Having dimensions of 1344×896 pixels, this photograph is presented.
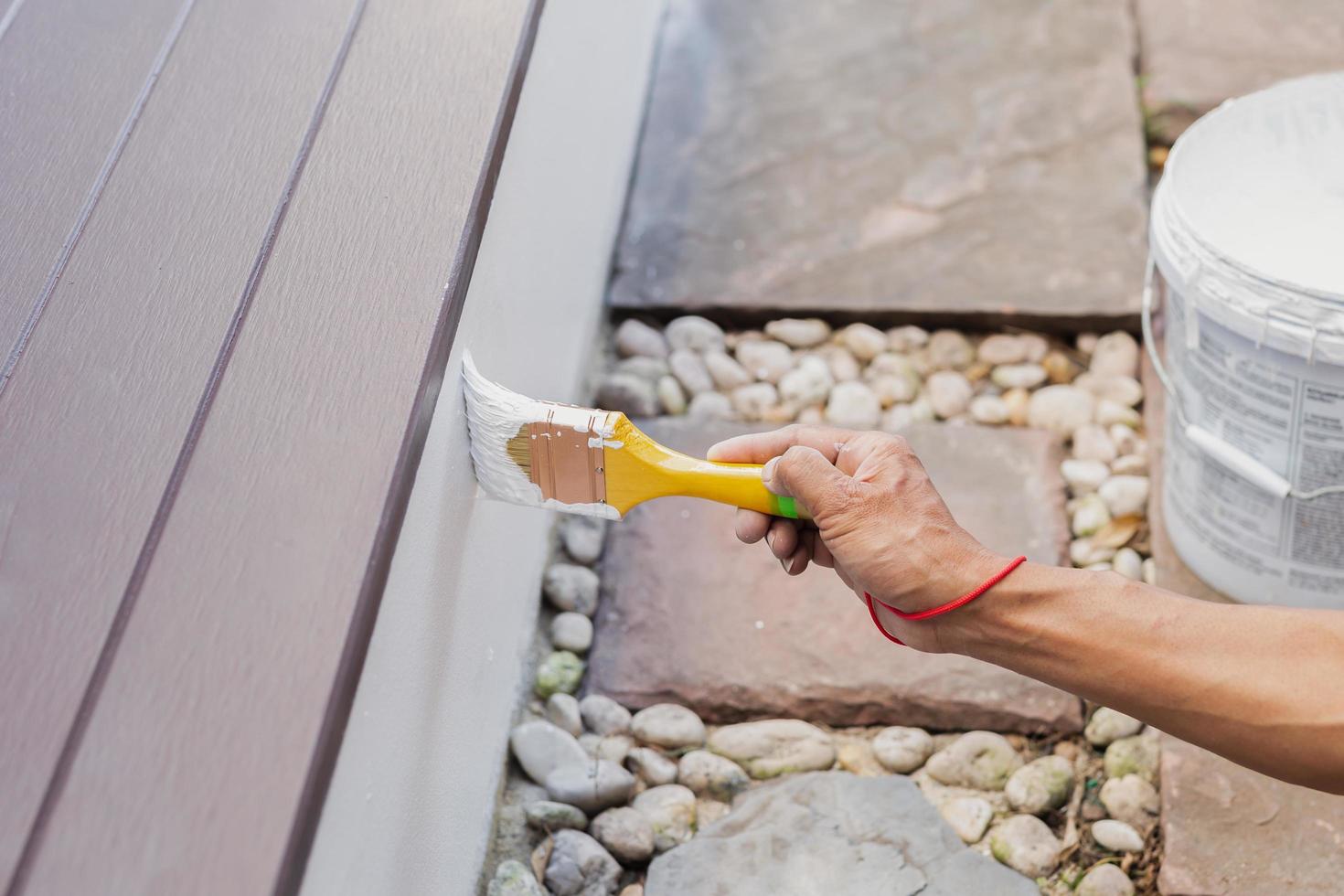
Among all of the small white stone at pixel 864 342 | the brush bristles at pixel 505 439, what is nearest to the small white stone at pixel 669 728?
the brush bristles at pixel 505 439

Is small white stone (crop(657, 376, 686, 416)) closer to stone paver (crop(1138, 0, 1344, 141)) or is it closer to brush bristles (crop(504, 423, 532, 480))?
brush bristles (crop(504, 423, 532, 480))

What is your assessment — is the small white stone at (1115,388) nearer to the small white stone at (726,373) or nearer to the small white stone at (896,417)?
the small white stone at (896,417)

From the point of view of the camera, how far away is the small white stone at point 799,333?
2.07 meters

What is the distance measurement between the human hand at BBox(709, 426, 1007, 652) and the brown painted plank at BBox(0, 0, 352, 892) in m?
0.50

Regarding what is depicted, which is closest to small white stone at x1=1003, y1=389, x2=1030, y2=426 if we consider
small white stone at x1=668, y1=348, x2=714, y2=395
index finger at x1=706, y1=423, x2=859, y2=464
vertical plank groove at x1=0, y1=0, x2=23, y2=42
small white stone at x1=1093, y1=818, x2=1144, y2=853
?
small white stone at x1=668, y1=348, x2=714, y2=395

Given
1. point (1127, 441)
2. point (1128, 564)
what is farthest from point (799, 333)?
point (1128, 564)

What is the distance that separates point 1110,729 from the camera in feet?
4.96

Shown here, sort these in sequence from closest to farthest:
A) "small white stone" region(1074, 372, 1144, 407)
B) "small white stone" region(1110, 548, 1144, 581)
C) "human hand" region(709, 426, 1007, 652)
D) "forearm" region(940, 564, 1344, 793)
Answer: "forearm" region(940, 564, 1344, 793) < "human hand" region(709, 426, 1007, 652) < "small white stone" region(1110, 548, 1144, 581) < "small white stone" region(1074, 372, 1144, 407)

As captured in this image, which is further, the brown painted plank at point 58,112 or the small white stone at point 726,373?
the small white stone at point 726,373

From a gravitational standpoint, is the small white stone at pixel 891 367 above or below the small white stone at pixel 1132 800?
above

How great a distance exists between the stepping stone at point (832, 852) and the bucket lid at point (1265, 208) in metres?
0.62

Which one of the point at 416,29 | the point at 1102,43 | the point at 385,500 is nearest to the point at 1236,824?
the point at 385,500

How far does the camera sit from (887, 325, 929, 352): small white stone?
2062 millimetres

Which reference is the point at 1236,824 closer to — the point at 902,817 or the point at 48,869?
the point at 902,817
